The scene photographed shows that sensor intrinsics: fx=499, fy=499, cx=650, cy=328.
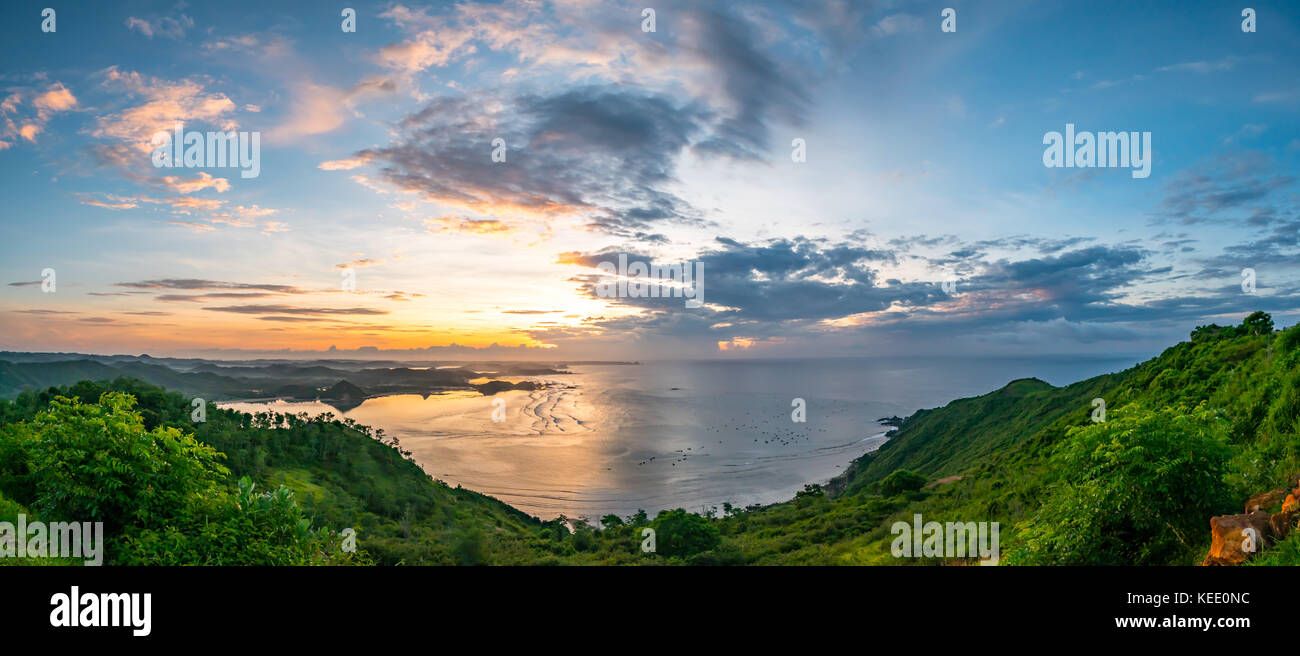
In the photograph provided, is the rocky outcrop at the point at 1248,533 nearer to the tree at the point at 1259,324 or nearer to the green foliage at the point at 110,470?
the green foliage at the point at 110,470

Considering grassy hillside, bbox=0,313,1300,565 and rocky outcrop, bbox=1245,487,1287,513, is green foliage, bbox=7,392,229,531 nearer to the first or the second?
grassy hillside, bbox=0,313,1300,565

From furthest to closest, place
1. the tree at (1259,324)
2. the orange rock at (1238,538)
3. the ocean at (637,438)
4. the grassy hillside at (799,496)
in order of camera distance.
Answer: the ocean at (637,438) → the tree at (1259,324) → the grassy hillside at (799,496) → the orange rock at (1238,538)

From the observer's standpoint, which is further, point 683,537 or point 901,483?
point 901,483

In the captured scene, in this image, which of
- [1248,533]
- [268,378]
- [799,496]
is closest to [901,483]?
[799,496]

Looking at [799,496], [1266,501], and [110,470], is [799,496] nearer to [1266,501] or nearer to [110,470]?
[1266,501]

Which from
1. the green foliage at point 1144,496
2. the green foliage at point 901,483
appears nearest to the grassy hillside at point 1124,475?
the green foliage at point 1144,496
